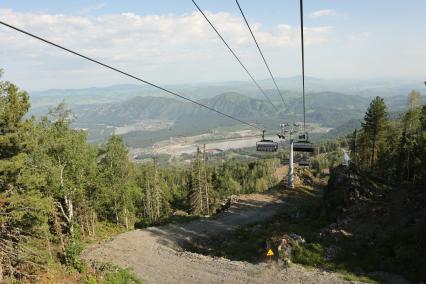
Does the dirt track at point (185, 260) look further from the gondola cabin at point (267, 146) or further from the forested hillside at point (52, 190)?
the gondola cabin at point (267, 146)

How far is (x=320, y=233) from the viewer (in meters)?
30.5

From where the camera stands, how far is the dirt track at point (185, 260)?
952 inches

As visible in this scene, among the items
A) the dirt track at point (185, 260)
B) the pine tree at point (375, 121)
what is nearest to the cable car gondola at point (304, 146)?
the dirt track at point (185, 260)

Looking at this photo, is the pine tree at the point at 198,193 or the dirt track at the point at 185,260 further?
the pine tree at the point at 198,193

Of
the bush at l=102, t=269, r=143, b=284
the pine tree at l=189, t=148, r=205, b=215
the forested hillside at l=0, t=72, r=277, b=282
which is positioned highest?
the forested hillside at l=0, t=72, r=277, b=282

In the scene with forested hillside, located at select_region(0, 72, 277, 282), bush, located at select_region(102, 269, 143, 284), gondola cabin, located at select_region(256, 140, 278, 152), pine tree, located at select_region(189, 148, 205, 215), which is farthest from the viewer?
pine tree, located at select_region(189, 148, 205, 215)

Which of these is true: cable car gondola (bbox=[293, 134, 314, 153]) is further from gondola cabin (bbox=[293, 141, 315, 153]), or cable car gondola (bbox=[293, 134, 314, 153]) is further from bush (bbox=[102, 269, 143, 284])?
bush (bbox=[102, 269, 143, 284])

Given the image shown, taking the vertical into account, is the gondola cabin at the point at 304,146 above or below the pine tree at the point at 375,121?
below

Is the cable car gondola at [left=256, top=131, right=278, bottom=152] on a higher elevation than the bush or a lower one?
higher

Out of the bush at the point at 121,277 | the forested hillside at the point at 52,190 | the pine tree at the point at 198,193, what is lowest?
the pine tree at the point at 198,193

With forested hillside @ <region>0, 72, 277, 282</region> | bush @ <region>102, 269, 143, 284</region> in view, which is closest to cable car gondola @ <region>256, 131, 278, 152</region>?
forested hillside @ <region>0, 72, 277, 282</region>

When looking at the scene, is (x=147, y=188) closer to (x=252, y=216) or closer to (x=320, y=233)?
(x=252, y=216)

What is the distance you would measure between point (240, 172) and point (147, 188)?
8022cm

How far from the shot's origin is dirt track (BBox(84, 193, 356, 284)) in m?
24.2
